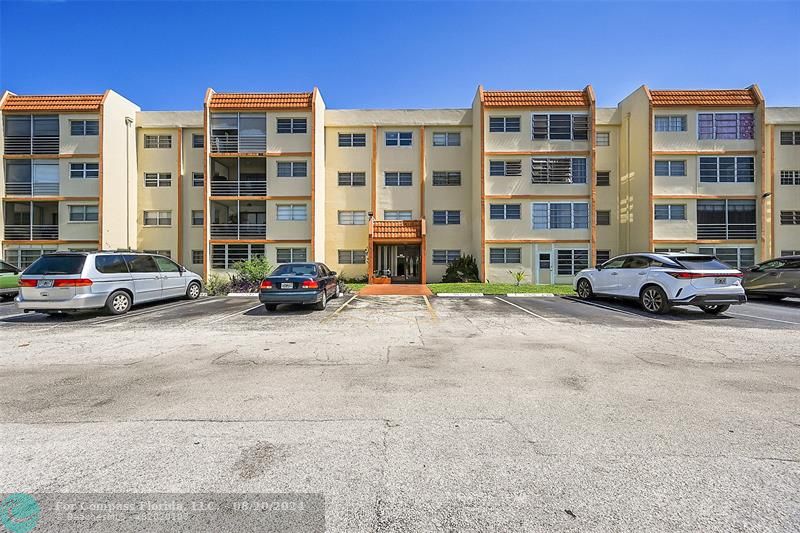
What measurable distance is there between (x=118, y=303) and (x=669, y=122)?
30151mm

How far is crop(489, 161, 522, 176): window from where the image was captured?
2367 centimetres

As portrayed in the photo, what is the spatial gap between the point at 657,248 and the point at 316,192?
71.5 feet

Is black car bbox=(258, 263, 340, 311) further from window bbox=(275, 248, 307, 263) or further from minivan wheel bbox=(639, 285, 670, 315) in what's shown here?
window bbox=(275, 248, 307, 263)

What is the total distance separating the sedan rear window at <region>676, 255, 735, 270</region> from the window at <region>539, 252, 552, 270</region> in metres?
12.9

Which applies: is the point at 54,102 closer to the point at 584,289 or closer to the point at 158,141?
the point at 158,141

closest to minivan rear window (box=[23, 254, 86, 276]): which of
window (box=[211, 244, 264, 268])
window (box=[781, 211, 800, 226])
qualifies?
window (box=[211, 244, 264, 268])

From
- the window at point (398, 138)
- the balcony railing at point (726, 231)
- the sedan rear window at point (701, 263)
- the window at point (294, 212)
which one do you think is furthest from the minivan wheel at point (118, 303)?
the balcony railing at point (726, 231)

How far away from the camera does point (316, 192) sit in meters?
23.2

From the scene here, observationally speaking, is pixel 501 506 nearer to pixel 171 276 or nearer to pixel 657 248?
pixel 171 276

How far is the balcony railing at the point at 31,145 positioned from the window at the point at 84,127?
123 centimetres

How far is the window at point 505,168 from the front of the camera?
2367 centimetres

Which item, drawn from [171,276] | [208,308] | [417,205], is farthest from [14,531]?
[417,205]

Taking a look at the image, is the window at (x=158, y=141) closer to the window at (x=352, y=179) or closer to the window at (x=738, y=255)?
the window at (x=352, y=179)

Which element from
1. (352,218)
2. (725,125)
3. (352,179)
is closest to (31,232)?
(352,218)
